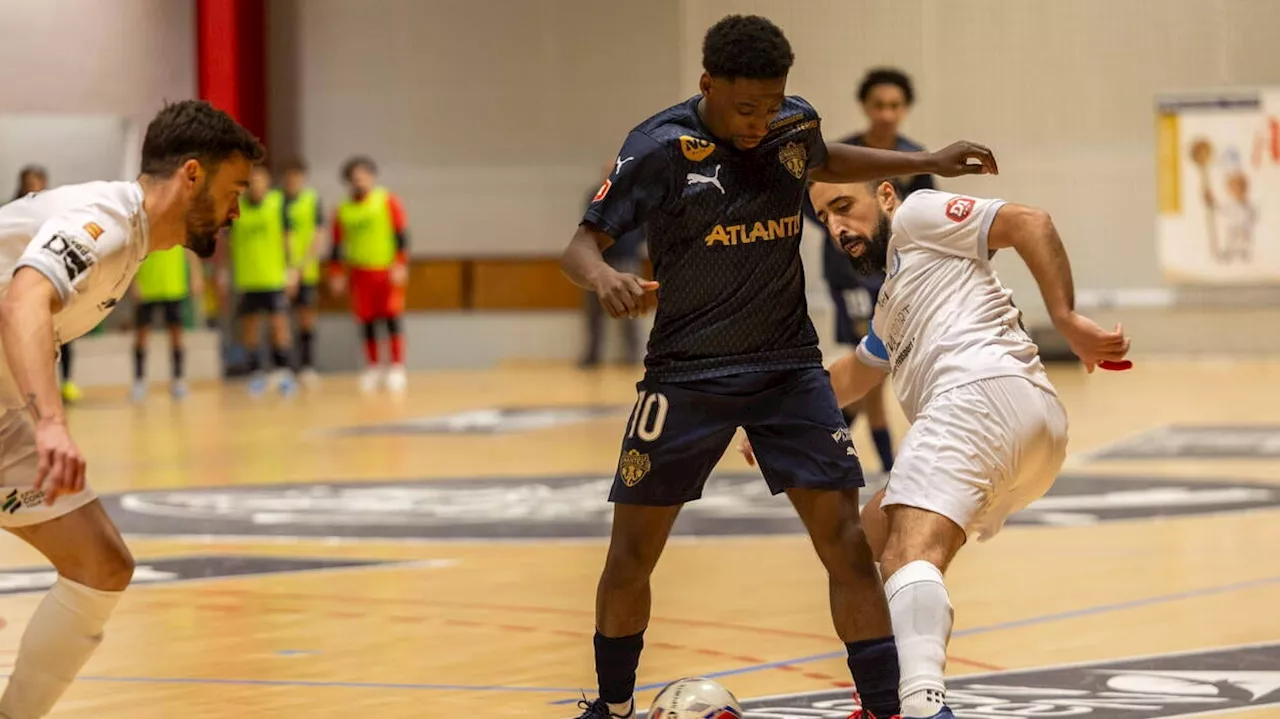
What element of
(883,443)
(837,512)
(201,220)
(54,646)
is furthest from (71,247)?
(883,443)

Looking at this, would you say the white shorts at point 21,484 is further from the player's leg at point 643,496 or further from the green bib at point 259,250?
the green bib at point 259,250

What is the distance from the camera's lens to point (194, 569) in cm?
822

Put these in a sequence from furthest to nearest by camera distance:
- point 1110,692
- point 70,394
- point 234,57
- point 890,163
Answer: point 234,57 < point 70,394 < point 1110,692 < point 890,163

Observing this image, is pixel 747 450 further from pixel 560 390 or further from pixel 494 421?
pixel 560 390

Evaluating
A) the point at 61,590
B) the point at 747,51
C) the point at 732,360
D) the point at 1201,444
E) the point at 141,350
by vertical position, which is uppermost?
the point at 747,51

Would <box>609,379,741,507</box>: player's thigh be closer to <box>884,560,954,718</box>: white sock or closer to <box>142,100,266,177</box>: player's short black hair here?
<box>884,560,954,718</box>: white sock

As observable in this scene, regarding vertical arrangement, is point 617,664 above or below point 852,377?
below

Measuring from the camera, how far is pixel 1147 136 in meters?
21.6

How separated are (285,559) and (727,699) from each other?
13.6 feet

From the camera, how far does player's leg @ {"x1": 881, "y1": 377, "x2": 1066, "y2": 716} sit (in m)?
4.37

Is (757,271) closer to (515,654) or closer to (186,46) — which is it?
(515,654)

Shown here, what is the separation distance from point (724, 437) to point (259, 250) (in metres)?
15.9

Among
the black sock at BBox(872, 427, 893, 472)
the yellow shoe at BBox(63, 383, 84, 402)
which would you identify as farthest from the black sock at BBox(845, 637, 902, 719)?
the yellow shoe at BBox(63, 383, 84, 402)

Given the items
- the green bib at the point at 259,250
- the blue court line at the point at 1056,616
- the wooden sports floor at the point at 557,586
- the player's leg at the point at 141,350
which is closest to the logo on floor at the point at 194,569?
the wooden sports floor at the point at 557,586
